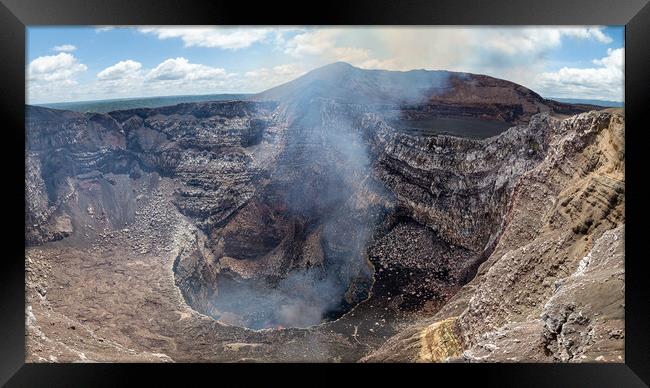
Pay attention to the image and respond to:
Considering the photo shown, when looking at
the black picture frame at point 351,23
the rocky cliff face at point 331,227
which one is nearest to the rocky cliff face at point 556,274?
the rocky cliff face at point 331,227

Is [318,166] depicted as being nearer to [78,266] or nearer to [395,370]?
[78,266]

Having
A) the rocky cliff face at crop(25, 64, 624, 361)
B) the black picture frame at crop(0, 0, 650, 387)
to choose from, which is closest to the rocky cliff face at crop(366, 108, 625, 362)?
the rocky cliff face at crop(25, 64, 624, 361)

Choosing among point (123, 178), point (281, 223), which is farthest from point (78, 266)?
point (281, 223)

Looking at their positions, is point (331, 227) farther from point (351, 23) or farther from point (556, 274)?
point (351, 23)

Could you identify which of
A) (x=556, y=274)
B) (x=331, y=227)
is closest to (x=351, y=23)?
(x=556, y=274)

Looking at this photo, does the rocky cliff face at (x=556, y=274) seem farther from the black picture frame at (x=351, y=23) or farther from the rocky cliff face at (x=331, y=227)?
the black picture frame at (x=351, y=23)

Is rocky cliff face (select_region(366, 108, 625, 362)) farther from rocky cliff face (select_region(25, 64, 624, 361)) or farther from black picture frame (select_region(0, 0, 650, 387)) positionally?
black picture frame (select_region(0, 0, 650, 387))
